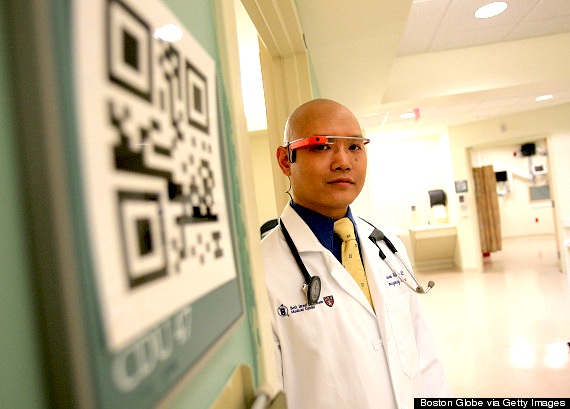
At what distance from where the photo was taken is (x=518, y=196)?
31.9 feet

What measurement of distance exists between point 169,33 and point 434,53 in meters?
4.27

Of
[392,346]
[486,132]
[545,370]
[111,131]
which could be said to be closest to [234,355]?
[111,131]

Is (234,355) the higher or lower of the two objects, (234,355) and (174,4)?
the lower

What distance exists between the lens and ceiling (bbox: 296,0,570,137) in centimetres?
228

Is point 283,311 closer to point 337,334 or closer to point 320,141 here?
point 337,334

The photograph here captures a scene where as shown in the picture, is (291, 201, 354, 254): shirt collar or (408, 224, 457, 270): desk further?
(408, 224, 457, 270): desk

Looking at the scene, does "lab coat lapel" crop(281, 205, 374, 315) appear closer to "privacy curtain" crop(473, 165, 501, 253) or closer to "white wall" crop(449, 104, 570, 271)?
"white wall" crop(449, 104, 570, 271)

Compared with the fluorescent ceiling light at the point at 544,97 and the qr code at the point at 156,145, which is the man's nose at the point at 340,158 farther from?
the fluorescent ceiling light at the point at 544,97

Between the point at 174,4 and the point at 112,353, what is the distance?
34 cm

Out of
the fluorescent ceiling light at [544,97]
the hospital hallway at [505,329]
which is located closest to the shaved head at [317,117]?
the hospital hallway at [505,329]

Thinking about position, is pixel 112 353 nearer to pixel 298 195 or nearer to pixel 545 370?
pixel 298 195

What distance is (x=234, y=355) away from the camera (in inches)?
18.5

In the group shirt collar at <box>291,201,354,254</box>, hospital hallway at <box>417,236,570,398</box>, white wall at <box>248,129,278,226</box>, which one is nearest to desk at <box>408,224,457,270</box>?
hospital hallway at <box>417,236,570,398</box>

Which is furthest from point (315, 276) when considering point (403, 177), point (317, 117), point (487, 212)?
point (487, 212)
